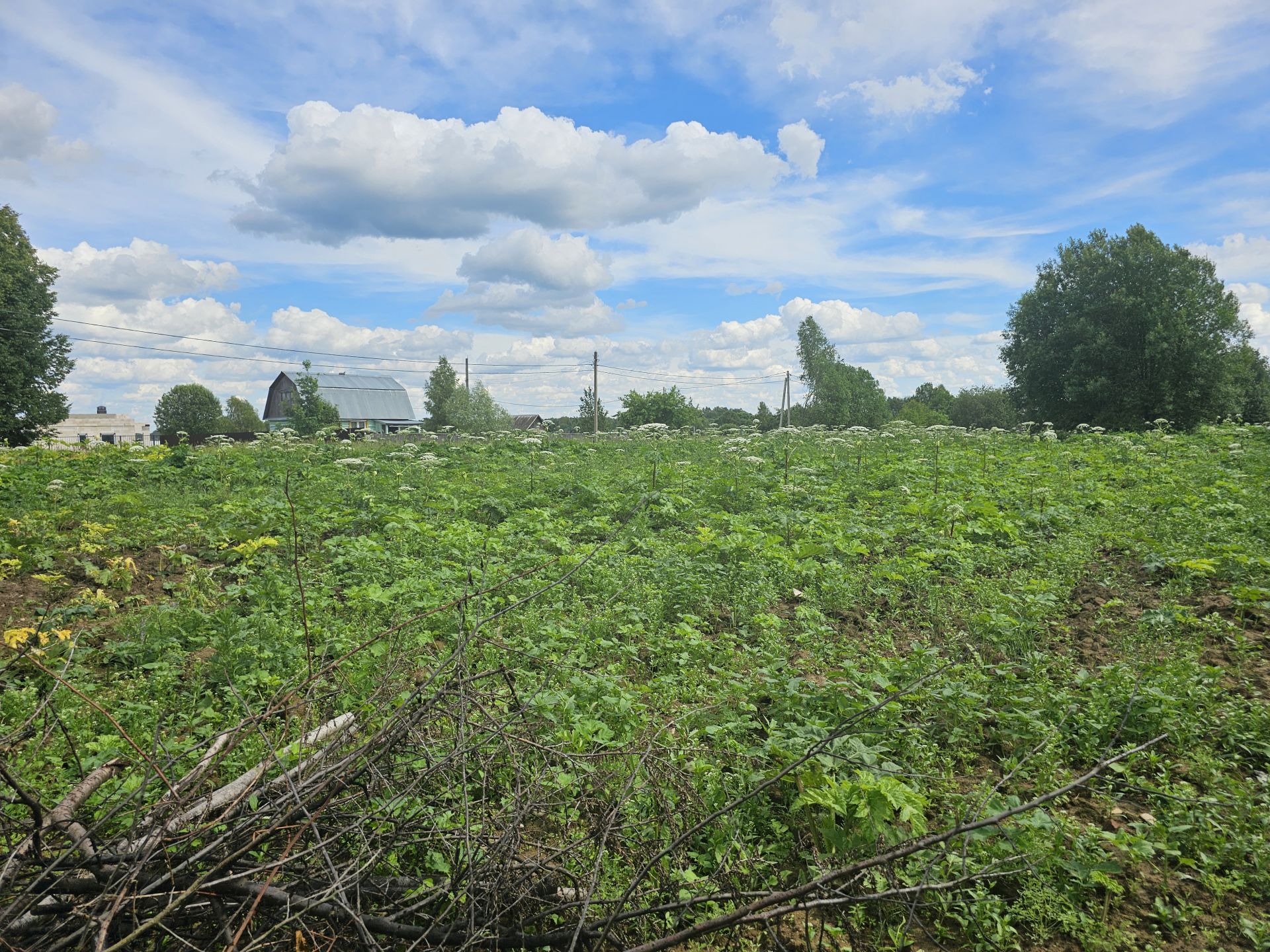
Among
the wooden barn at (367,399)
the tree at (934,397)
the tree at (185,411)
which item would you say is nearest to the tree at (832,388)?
the tree at (934,397)

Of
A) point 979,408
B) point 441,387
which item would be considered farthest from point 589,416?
point 979,408

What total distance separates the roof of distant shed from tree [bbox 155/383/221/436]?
20.5m

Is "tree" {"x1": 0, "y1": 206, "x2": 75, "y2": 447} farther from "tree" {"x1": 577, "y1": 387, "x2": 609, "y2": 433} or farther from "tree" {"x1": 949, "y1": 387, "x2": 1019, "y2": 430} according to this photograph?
"tree" {"x1": 949, "y1": 387, "x2": 1019, "y2": 430}

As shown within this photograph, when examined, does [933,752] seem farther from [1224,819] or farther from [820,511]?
[820,511]

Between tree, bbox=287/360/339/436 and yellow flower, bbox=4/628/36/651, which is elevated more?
tree, bbox=287/360/339/436

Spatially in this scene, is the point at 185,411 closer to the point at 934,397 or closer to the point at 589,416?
the point at 589,416

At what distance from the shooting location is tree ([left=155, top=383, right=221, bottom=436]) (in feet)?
272

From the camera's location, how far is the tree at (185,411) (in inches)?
3268

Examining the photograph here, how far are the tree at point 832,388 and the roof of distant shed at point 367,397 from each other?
4301 cm

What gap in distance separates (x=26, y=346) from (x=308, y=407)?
1244 centimetres

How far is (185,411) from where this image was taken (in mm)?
83312

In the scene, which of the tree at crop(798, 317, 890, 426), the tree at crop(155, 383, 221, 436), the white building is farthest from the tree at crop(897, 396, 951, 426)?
the tree at crop(155, 383, 221, 436)

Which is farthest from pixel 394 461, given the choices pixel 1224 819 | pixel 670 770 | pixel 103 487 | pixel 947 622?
pixel 1224 819

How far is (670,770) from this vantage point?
3.08 m
